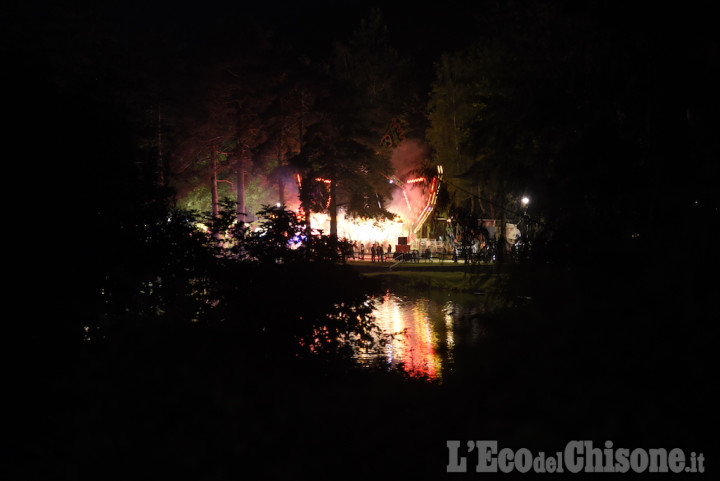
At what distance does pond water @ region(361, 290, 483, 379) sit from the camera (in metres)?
10.8

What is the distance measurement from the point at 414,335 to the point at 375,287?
579 centimetres

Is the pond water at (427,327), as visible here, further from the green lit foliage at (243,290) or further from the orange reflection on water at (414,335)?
the green lit foliage at (243,290)

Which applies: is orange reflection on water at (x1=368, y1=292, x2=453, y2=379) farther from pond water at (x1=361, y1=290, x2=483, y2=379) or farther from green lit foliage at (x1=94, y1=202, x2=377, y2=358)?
green lit foliage at (x1=94, y1=202, x2=377, y2=358)

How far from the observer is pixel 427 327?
16328 mm

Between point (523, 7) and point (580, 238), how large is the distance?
16.6 feet

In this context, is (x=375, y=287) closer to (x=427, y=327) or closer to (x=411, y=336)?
(x=411, y=336)

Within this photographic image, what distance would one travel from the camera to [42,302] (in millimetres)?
8289

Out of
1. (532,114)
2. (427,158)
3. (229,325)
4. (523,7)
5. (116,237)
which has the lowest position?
(229,325)

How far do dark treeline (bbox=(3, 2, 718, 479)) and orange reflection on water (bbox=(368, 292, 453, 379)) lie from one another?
5.03 feet

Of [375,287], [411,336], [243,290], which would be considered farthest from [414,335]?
[243,290]

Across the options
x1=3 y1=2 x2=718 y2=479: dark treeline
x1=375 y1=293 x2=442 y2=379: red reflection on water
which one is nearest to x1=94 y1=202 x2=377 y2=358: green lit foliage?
x1=3 y1=2 x2=718 y2=479: dark treeline

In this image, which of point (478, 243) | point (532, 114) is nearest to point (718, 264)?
point (532, 114)

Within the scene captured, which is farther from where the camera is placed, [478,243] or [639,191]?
[478,243]

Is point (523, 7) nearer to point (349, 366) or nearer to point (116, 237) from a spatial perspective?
point (349, 366)
